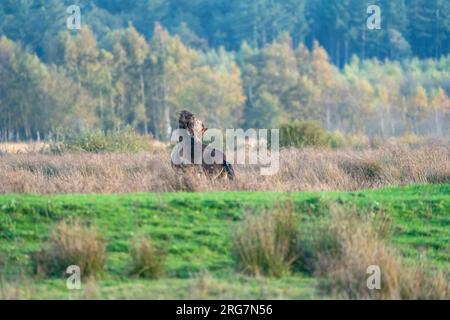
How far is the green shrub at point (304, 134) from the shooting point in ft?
102

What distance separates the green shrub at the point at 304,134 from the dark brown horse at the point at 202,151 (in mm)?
13482

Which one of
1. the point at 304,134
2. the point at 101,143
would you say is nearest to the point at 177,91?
the point at 304,134

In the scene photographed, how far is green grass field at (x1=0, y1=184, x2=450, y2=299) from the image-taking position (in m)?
10.7

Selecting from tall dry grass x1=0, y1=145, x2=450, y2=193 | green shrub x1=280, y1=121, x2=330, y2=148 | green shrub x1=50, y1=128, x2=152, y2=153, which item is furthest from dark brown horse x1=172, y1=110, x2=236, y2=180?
green shrub x1=280, y1=121, x2=330, y2=148

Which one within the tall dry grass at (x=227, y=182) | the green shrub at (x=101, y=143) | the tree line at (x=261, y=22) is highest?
the tree line at (x=261, y=22)

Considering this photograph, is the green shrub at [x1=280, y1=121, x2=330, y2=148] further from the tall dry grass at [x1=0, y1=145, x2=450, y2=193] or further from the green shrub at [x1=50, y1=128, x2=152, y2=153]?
the tall dry grass at [x1=0, y1=145, x2=450, y2=193]

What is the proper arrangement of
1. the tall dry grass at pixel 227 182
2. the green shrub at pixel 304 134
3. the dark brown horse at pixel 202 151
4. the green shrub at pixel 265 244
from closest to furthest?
the green shrub at pixel 265 244
the tall dry grass at pixel 227 182
the dark brown horse at pixel 202 151
the green shrub at pixel 304 134

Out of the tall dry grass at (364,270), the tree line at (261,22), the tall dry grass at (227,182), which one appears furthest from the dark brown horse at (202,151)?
the tree line at (261,22)

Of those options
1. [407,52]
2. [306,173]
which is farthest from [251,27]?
[306,173]

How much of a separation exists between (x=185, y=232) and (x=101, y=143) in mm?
15266

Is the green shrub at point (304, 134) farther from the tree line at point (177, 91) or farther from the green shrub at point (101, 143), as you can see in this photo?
the tree line at point (177, 91)

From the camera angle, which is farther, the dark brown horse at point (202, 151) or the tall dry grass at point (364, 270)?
the dark brown horse at point (202, 151)
